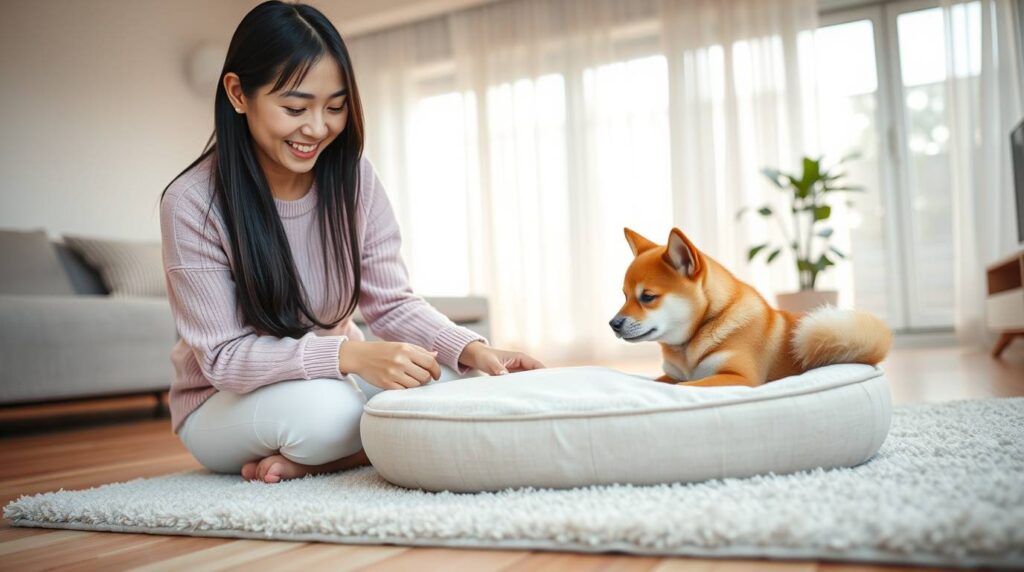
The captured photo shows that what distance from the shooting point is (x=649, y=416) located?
1.07 metres

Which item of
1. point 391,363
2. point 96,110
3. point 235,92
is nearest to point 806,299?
point 391,363

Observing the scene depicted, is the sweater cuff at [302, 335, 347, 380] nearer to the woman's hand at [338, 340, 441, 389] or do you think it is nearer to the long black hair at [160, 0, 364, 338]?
the woman's hand at [338, 340, 441, 389]

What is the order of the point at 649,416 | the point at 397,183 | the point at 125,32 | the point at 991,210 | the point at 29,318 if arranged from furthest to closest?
the point at 397,183 → the point at 125,32 → the point at 991,210 → the point at 29,318 → the point at 649,416

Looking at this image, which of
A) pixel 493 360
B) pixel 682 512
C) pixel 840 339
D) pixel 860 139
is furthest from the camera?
pixel 860 139

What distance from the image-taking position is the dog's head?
1413 millimetres

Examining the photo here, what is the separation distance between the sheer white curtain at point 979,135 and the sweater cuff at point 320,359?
4.12 m

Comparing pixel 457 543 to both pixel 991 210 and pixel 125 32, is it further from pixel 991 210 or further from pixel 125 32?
pixel 125 32

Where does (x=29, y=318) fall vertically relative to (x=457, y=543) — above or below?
above

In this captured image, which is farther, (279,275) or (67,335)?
(67,335)

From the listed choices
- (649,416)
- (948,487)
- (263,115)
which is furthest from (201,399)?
(948,487)

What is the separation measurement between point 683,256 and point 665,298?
82 millimetres

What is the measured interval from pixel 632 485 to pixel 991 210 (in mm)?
4095

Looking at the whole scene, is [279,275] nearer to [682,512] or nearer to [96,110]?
[682,512]

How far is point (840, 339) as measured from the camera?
133 centimetres
